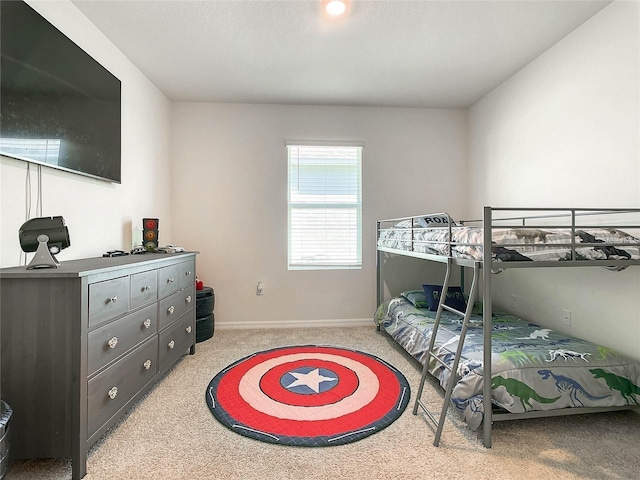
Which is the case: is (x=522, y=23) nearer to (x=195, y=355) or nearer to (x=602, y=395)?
(x=602, y=395)

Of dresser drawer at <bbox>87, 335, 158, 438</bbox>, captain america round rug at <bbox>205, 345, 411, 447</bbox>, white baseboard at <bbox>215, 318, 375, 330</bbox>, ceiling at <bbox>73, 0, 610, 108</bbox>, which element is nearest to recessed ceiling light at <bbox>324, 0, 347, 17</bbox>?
ceiling at <bbox>73, 0, 610, 108</bbox>

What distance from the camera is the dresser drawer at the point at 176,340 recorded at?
2.29 metres

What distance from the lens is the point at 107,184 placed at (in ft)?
Answer: 8.09

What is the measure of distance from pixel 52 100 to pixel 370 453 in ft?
8.31

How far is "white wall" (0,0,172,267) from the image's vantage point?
166 centimetres

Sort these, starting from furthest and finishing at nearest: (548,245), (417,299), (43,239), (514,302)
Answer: (417,299), (514,302), (548,245), (43,239)

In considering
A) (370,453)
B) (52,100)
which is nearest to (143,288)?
(52,100)

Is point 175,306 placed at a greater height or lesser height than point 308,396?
greater

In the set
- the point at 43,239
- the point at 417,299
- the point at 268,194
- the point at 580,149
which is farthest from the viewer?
the point at 268,194

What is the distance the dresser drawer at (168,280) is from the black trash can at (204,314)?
0.65 m

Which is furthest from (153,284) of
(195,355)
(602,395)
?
(602,395)

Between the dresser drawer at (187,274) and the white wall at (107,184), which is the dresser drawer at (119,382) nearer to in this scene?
the dresser drawer at (187,274)

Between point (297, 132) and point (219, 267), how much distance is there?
173 centimetres

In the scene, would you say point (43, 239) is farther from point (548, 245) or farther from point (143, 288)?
point (548, 245)
